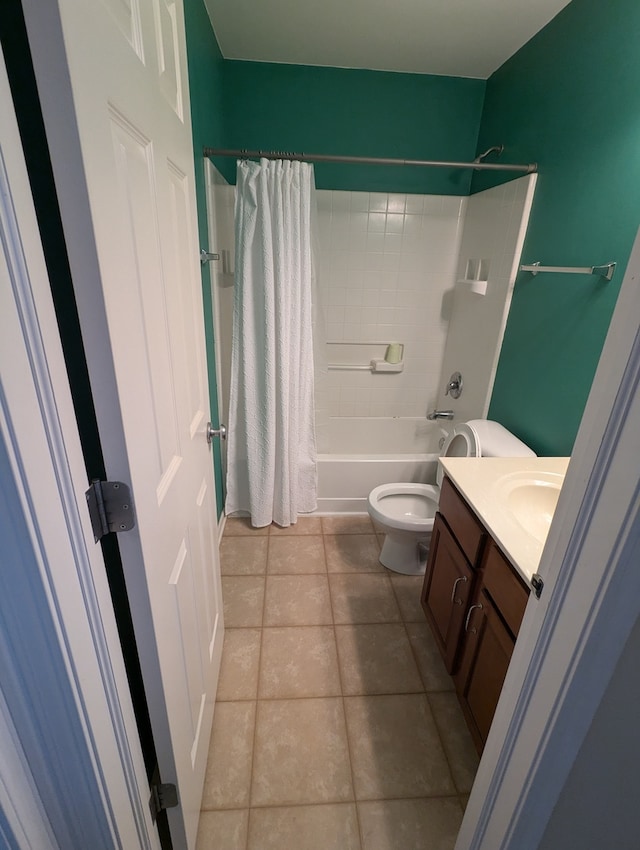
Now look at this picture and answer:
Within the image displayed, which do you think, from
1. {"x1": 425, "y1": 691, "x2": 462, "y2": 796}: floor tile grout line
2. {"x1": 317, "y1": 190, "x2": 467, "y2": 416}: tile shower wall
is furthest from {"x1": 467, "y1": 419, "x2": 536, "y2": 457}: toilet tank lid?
{"x1": 425, "y1": 691, "x2": 462, "y2": 796}: floor tile grout line

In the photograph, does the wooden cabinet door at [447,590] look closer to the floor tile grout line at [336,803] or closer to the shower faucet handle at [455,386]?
the floor tile grout line at [336,803]

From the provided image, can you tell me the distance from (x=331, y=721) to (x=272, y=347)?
1.59 m

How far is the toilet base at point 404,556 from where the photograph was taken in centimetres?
212

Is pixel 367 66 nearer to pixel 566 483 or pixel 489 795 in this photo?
pixel 566 483

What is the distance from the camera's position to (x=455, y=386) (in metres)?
2.59

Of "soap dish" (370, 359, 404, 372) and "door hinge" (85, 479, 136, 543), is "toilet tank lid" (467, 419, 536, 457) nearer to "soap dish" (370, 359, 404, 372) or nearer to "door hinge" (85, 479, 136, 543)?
"soap dish" (370, 359, 404, 372)

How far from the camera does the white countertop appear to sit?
1.07m

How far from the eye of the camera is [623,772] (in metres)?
0.68

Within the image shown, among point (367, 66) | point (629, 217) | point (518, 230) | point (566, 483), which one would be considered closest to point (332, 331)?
point (518, 230)

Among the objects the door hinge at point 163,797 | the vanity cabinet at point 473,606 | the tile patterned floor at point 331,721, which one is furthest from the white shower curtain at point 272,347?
the door hinge at point 163,797

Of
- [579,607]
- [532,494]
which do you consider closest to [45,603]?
[579,607]

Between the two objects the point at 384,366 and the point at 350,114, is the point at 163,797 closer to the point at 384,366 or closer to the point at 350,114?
the point at 384,366

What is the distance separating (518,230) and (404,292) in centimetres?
88

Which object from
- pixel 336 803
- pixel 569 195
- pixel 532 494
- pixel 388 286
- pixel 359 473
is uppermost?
pixel 569 195
